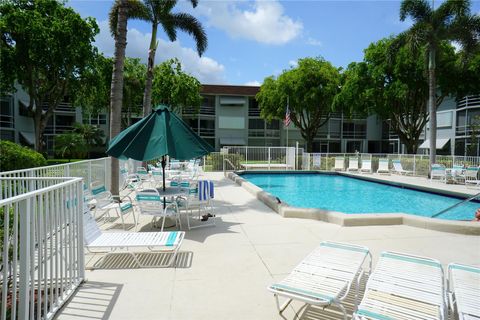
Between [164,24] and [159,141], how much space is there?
40.6 feet

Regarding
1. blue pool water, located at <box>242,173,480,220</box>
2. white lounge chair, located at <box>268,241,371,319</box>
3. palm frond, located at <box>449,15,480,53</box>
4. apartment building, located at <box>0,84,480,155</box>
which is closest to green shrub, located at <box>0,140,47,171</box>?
blue pool water, located at <box>242,173,480,220</box>

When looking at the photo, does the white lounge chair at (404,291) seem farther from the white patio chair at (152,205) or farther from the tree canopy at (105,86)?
the tree canopy at (105,86)

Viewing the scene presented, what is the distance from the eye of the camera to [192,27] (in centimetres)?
1684

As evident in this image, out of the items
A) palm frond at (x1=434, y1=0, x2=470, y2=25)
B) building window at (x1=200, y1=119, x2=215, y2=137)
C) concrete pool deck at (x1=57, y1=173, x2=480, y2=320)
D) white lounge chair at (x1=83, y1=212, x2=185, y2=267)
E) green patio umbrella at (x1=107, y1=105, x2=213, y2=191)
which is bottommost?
concrete pool deck at (x1=57, y1=173, x2=480, y2=320)

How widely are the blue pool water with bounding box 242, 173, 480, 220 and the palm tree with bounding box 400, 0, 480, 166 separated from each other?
4.59 m

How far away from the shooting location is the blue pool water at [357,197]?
37.4ft

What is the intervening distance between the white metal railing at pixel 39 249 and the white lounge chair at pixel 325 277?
2096 millimetres

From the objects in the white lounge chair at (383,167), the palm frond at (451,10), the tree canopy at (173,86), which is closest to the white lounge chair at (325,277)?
the white lounge chair at (383,167)

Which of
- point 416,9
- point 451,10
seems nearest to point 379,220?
point 451,10

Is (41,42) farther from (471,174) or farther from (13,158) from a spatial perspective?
(471,174)

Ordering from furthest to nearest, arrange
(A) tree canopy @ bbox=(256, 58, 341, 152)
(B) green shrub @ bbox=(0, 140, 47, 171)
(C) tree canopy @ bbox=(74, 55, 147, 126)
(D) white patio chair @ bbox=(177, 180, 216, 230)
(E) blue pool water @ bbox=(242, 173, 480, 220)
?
(A) tree canopy @ bbox=(256, 58, 341, 152) < (C) tree canopy @ bbox=(74, 55, 147, 126) < (E) blue pool water @ bbox=(242, 173, 480, 220) < (B) green shrub @ bbox=(0, 140, 47, 171) < (D) white patio chair @ bbox=(177, 180, 216, 230)

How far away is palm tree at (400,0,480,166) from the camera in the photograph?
17125 mm

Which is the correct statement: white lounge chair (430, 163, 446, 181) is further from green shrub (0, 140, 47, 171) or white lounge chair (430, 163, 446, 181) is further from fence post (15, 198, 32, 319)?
fence post (15, 198, 32, 319)

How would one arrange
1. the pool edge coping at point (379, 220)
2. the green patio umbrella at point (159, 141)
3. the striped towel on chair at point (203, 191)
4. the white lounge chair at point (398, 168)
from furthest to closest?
the white lounge chair at point (398, 168)
the striped towel on chair at point (203, 191)
the pool edge coping at point (379, 220)
the green patio umbrella at point (159, 141)
